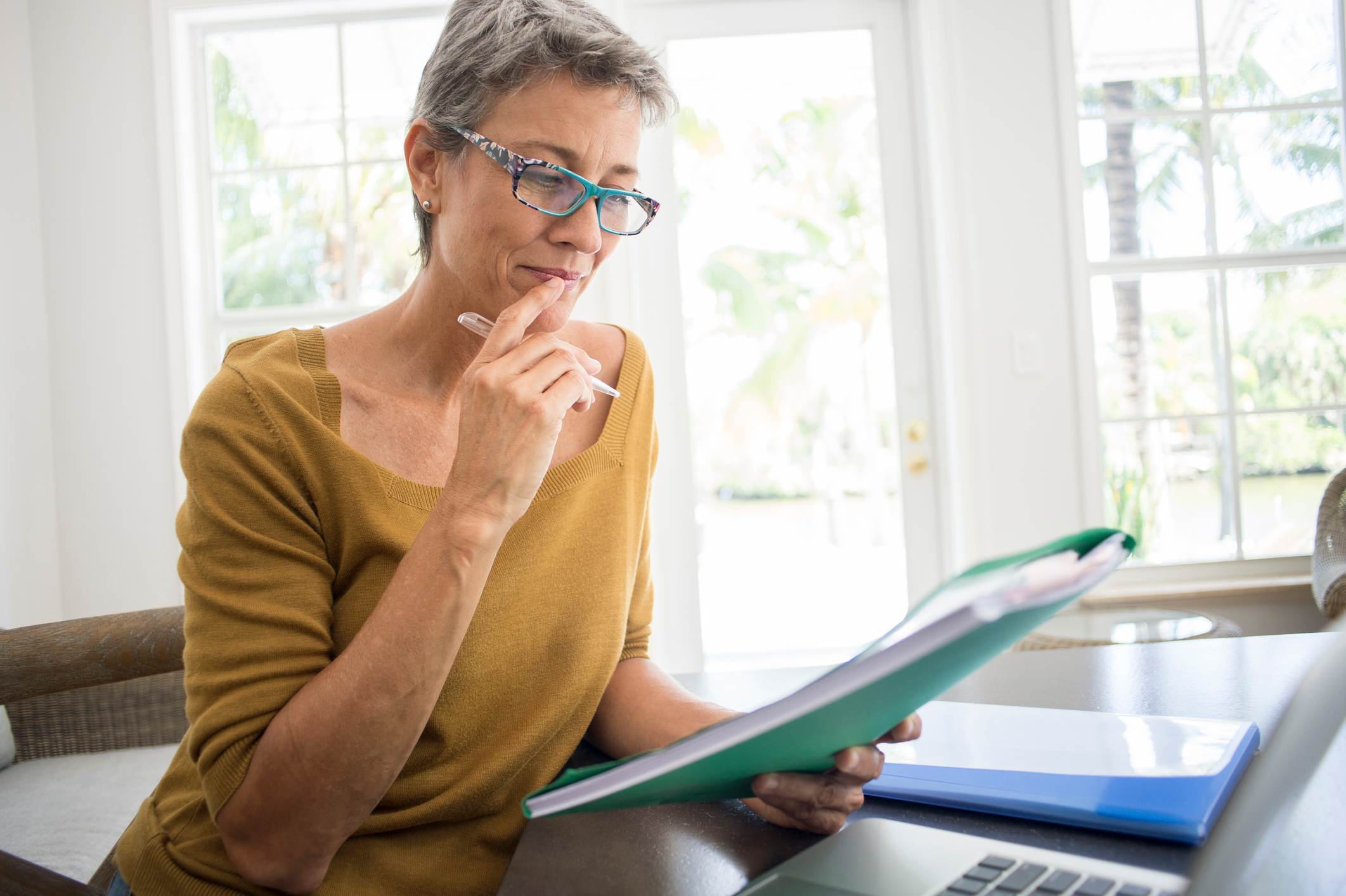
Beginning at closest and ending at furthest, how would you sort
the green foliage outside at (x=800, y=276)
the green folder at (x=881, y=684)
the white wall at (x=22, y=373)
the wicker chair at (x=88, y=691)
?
the green folder at (x=881, y=684) < the wicker chair at (x=88, y=691) < the white wall at (x=22, y=373) < the green foliage outside at (x=800, y=276)

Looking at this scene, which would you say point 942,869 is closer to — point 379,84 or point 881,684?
point 881,684

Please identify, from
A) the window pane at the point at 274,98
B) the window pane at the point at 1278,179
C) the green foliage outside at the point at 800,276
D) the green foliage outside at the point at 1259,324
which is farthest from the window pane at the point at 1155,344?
the green foliage outside at the point at 800,276

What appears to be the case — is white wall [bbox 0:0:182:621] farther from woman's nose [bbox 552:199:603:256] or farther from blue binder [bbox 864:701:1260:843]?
blue binder [bbox 864:701:1260:843]

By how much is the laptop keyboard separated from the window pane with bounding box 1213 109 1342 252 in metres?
3.28

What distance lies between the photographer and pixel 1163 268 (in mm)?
3211

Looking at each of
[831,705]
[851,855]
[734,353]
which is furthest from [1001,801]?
[734,353]

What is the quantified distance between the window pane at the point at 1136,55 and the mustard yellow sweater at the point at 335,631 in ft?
9.60

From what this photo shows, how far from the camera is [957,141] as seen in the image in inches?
124

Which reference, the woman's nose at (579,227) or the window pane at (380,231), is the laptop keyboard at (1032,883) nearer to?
the woman's nose at (579,227)

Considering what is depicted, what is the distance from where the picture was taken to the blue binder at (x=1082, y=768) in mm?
546

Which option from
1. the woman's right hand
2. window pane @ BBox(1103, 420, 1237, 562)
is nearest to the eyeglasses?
the woman's right hand

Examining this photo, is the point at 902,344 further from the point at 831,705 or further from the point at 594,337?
the point at 831,705

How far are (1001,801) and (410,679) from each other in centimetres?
43

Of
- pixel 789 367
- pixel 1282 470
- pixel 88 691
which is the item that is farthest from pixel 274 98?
pixel 789 367
